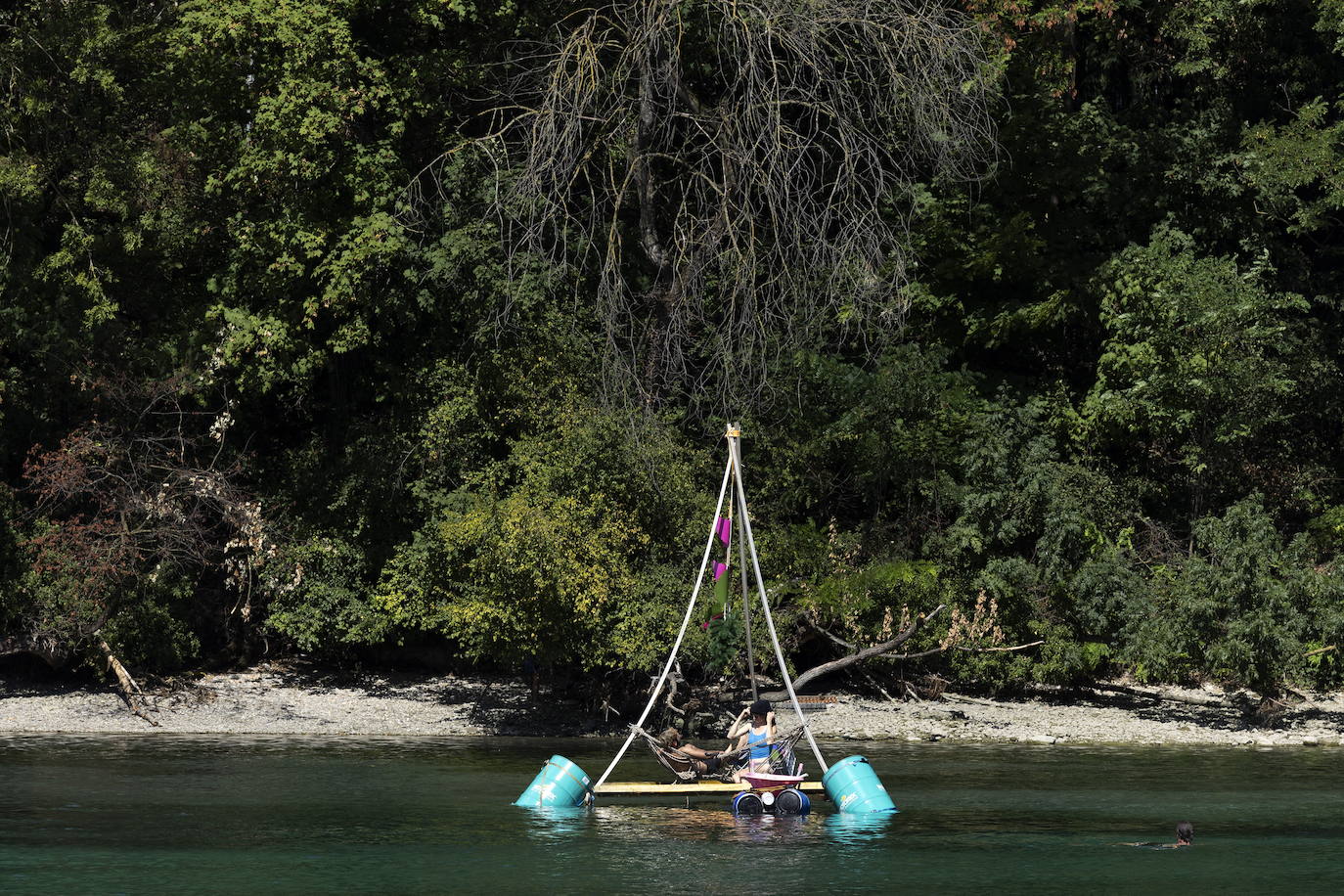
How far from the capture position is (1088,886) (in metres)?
16.2

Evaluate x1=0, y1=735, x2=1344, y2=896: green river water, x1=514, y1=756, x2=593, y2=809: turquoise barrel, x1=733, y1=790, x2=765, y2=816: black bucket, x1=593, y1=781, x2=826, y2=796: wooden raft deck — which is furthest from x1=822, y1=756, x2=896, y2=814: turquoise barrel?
x1=514, y1=756, x2=593, y2=809: turquoise barrel

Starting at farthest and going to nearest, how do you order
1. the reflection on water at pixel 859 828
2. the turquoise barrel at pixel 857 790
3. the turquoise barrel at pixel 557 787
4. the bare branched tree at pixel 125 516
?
the bare branched tree at pixel 125 516 → the turquoise barrel at pixel 557 787 → the turquoise barrel at pixel 857 790 → the reflection on water at pixel 859 828

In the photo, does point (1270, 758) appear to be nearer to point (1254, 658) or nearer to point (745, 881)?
point (1254, 658)

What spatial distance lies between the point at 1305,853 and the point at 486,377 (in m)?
17.0

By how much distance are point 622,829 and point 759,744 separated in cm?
232

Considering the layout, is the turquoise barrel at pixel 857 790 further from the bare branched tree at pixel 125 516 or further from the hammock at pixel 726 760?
the bare branched tree at pixel 125 516

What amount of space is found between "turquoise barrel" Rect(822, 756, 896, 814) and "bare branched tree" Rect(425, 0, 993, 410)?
8520 mm

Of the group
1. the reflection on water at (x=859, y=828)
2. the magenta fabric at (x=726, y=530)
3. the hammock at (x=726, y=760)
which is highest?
the magenta fabric at (x=726, y=530)

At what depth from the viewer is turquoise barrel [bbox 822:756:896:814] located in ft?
66.3

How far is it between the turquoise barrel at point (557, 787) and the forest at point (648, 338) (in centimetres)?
592

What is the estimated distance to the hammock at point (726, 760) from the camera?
21.2 m

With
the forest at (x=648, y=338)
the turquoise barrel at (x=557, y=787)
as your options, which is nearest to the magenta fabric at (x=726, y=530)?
the forest at (x=648, y=338)

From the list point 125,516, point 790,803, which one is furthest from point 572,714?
point 790,803

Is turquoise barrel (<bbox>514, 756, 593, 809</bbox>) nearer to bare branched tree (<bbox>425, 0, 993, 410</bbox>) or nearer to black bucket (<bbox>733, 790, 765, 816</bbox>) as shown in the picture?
black bucket (<bbox>733, 790, 765, 816</bbox>)
